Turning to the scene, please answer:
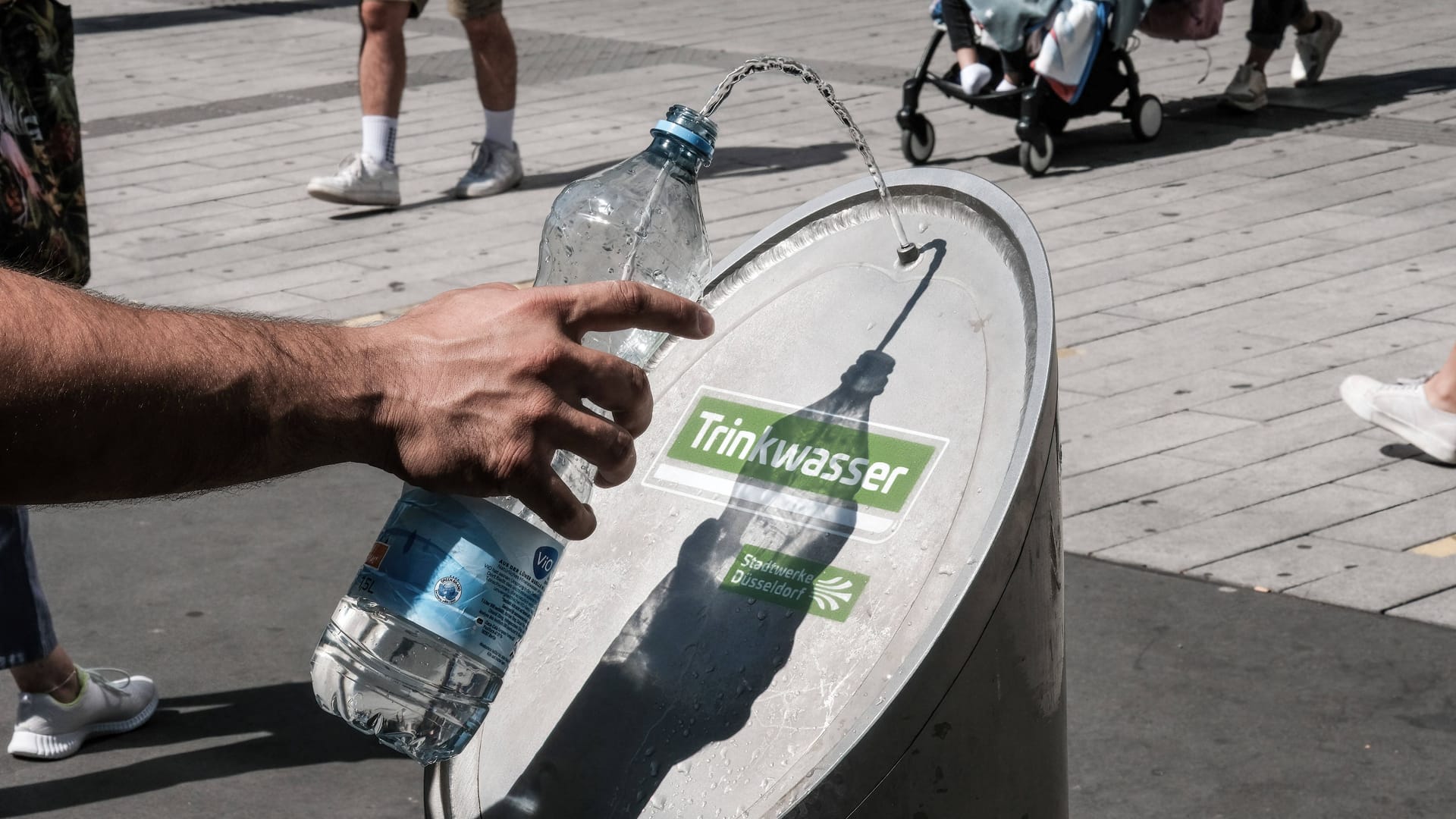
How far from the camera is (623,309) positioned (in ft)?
4.56

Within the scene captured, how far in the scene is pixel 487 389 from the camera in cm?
131

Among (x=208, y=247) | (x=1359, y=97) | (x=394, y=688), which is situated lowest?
(x=208, y=247)

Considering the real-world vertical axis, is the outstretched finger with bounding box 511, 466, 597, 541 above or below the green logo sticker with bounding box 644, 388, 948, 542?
above


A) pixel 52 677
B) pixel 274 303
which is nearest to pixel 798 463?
pixel 52 677

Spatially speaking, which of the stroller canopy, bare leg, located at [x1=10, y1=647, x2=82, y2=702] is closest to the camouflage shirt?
bare leg, located at [x1=10, y1=647, x2=82, y2=702]

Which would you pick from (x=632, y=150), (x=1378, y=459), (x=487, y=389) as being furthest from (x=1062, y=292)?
(x=487, y=389)

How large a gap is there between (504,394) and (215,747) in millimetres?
2059

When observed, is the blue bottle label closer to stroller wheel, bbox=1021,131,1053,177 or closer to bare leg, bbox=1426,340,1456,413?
bare leg, bbox=1426,340,1456,413

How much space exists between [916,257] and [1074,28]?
523 centimetres

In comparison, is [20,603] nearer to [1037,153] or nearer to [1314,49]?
[1037,153]

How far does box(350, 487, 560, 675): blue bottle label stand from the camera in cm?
146

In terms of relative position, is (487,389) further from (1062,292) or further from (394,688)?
(1062,292)

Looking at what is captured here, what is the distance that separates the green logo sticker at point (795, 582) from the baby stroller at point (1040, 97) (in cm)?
535

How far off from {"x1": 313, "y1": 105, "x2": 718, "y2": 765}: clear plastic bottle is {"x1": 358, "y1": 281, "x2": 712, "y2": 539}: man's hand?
13cm
